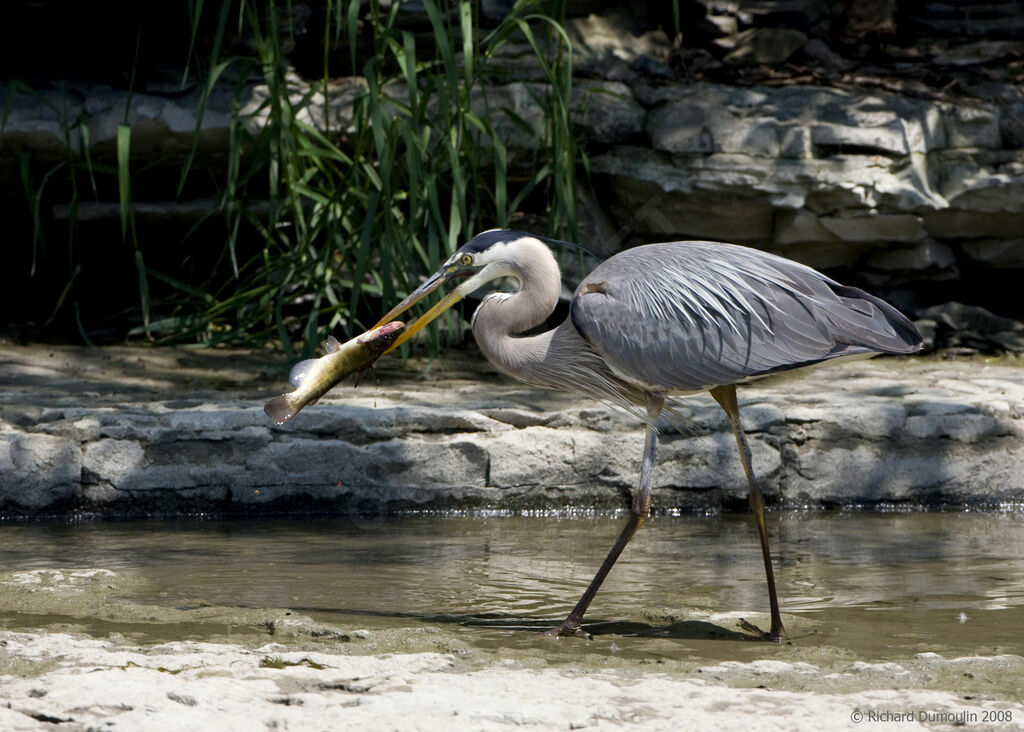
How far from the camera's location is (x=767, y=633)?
3225 mm

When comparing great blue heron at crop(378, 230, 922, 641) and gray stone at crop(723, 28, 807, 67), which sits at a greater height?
gray stone at crop(723, 28, 807, 67)

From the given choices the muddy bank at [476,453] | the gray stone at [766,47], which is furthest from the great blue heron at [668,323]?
the gray stone at [766,47]

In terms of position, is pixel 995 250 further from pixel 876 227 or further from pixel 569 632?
pixel 569 632

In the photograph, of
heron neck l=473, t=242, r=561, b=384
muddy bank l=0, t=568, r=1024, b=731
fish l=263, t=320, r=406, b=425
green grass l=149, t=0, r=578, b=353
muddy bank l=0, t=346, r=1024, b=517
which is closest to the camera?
muddy bank l=0, t=568, r=1024, b=731

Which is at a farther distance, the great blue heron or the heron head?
the heron head

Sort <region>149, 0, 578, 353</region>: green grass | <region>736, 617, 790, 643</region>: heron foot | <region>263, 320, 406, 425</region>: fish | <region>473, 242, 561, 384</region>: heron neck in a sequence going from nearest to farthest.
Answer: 1. <region>736, 617, 790, 643</region>: heron foot
2. <region>263, 320, 406, 425</region>: fish
3. <region>473, 242, 561, 384</region>: heron neck
4. <region>149, 0, 578, 353</region>: green grass

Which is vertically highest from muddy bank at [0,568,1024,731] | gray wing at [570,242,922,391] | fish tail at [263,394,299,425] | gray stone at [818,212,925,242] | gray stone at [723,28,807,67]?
gray stone at [723,28,807,67]

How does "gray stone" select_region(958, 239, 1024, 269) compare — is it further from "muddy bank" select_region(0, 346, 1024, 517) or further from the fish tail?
the fish tail

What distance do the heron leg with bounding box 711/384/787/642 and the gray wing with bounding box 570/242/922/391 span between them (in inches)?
5.8

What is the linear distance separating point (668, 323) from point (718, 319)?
140mm

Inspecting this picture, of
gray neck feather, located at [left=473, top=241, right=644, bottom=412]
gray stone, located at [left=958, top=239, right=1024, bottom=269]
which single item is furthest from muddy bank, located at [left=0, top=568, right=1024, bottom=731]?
gray stone, located at [left=958, top=239, right=1024, bottom=269]

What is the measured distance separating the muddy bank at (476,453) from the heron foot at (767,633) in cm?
126

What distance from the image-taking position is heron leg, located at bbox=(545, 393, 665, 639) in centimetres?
323

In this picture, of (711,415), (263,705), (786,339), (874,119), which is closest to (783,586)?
(786,339)
